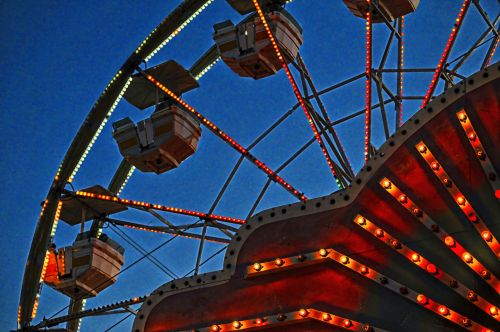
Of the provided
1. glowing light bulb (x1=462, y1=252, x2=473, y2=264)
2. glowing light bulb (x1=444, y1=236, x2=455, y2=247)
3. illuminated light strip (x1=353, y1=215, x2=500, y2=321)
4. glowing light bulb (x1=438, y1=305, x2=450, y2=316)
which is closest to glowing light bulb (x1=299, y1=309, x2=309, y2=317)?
illuminated light strip (x1=353, y1=215, x2=500, y2=321)

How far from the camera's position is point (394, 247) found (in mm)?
10586

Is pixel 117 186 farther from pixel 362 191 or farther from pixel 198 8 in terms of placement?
pixel 362 191

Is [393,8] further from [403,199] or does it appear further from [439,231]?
[439,231]

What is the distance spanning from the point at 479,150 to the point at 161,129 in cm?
728

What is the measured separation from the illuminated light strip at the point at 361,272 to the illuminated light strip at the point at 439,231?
0.45m

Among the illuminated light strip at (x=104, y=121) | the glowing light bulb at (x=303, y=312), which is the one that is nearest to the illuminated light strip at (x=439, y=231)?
the glowing light bulb at (x=303, y=312)

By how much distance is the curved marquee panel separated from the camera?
10.1m

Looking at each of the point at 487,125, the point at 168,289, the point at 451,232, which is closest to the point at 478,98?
the point at 487,125

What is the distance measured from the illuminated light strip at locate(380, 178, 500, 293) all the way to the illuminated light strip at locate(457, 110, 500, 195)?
67cm

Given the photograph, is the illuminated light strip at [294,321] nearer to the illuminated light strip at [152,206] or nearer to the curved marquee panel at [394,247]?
the curved marquee panel at [394,247]

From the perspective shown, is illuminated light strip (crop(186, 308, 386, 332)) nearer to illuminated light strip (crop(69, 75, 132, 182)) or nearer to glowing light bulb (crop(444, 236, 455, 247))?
glowing light bulb (crop(444, 236, 455, 247))

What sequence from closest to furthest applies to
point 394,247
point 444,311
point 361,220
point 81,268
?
point 444,311, point 394,247, point 361,220, point 81,268

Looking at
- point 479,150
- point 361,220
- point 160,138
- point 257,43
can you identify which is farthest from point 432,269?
point 160,138

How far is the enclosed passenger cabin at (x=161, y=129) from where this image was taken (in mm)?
16625
